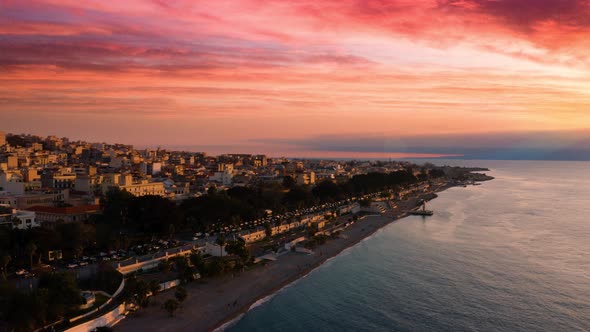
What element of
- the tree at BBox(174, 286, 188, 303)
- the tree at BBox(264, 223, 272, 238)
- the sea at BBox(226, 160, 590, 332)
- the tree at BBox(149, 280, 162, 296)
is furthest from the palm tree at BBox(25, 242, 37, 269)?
the tree at BBox(264, 223, 272, 238)

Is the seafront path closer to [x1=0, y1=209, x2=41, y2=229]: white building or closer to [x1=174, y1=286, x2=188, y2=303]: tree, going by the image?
[x1=174, y1=286, x2=188, y2=303]: tree

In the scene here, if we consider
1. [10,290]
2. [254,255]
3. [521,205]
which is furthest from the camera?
[521,205]

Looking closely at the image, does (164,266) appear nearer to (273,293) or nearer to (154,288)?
(154,288)

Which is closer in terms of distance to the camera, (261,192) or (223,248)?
(223,248)

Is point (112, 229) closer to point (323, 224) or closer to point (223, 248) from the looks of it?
point (223, 248)

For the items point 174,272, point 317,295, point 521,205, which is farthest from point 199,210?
point 521,205

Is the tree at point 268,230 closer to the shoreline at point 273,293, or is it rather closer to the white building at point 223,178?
the shoreline at point 273,293

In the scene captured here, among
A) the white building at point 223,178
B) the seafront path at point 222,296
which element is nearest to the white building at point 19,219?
the seafront path at point 222,296
